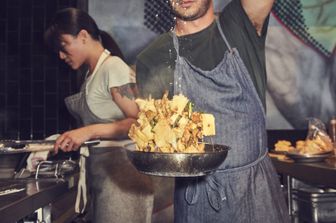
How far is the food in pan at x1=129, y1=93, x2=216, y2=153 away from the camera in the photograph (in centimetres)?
Answer: 133

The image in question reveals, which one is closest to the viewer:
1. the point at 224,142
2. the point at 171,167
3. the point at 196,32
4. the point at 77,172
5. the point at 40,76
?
the point at 171,167

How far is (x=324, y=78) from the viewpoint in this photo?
13.4 ft

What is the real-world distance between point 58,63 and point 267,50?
75.1 inches

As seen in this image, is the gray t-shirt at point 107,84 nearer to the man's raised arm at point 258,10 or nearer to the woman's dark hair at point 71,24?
the woman's dark hair at point 71,24

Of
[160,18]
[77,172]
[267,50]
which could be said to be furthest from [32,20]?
[267,50]

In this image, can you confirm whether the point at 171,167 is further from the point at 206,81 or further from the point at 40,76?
the point at 40,76

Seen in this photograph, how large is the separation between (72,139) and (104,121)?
0.31 m

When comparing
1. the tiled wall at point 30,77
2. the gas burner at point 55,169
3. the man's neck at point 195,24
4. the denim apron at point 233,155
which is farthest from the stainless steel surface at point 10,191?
the tiled wall at point 30,77

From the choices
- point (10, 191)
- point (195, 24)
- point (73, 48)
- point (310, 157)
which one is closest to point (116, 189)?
point (10, 191)

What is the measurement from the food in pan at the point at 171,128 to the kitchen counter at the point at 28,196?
558mm

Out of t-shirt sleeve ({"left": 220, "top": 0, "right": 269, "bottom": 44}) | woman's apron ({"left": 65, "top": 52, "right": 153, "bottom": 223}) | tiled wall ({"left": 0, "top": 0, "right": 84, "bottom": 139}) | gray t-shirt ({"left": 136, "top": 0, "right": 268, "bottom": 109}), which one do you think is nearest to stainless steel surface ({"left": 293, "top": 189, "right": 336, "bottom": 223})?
woman's apron ({"left": 65, "top": 52, "right": 153, "bottom": 223})

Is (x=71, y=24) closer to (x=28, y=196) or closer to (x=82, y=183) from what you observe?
(x=82, y=183)

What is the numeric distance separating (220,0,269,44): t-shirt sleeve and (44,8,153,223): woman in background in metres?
0.85

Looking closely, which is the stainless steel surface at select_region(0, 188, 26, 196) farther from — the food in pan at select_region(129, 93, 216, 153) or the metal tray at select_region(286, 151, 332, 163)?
the metal tray at select_region(286, 151, 332, 163)
